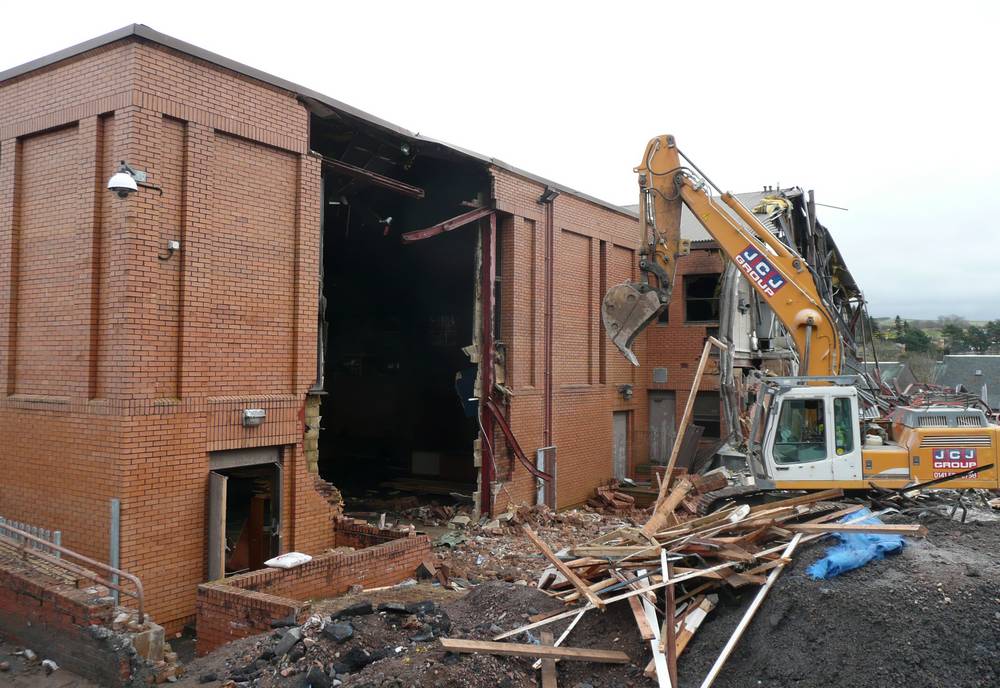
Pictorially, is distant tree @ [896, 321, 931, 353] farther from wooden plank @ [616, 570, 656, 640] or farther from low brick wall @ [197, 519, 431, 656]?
wooden plank @ [616, 570, 656, 640]

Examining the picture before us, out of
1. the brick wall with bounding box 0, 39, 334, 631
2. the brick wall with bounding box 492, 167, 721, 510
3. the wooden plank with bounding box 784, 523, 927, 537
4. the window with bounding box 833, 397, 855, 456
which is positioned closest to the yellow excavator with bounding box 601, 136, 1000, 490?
the window with bounding box 833, 397, 855, 456

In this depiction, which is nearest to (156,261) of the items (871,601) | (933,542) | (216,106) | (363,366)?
(216,106)

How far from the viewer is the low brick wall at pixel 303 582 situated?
805cm

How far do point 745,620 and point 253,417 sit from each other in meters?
6.69

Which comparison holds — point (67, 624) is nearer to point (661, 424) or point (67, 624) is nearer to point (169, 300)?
point (169, 300)

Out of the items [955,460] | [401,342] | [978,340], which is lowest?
[955,460]

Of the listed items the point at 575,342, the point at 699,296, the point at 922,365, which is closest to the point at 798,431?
the point at 575,342

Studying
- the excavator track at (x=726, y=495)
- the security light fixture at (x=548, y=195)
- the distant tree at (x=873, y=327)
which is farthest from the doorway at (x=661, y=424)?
the excavator track at (x=726, y=495)

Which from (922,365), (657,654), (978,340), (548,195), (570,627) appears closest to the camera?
(657,654)

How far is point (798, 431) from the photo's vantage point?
9508mm

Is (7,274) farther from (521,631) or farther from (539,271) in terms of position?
(539,271)

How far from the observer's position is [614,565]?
7.42 m

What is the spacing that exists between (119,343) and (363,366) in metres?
12.8

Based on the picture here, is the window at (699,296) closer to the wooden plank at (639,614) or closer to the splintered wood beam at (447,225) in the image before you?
the splintered wood beam at (447,225)
